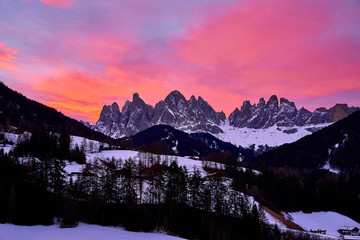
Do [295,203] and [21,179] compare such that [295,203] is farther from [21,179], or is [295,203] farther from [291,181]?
[21,179]

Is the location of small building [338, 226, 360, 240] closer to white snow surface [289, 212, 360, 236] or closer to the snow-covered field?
white snow surface [289, 212, 360, 236]

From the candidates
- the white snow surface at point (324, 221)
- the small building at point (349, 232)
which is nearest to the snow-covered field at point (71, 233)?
the white snow surface at point (324, 221)

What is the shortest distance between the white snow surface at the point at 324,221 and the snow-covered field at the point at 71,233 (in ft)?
281

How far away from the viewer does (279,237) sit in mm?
80438

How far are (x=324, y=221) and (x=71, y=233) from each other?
4884 inches

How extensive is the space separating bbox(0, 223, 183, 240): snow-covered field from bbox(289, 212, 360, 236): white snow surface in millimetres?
85536

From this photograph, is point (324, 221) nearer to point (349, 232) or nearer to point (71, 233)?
point (349, 232)

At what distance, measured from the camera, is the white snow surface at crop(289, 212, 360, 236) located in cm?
13000

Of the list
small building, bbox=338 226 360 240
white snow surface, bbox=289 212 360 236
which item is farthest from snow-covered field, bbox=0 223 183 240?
small building, bbox=338 226 360 240

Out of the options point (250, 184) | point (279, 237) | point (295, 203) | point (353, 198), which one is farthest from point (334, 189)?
point (279, 237)

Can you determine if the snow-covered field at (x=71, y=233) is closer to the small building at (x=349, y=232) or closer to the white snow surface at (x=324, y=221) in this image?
the white snow surface at (x=324, y=221)

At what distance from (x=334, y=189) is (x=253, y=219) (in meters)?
135

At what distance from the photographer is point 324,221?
142000mm

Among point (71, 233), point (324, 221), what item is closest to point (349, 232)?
point (324, 221)
